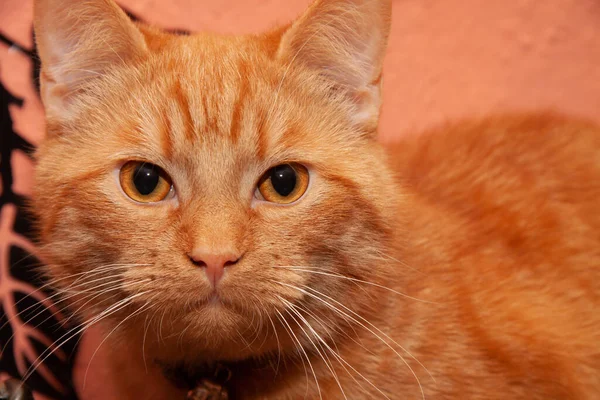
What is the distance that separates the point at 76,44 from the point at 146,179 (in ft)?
1.16

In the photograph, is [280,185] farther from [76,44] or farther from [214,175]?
[76,44]

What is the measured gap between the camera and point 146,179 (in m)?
1.14

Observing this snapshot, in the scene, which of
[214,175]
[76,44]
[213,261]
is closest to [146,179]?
[214,175]

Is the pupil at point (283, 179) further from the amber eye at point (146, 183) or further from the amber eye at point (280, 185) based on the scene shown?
the amber eye at point (146, 183)

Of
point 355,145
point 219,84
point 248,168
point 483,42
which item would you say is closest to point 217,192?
point 248,168

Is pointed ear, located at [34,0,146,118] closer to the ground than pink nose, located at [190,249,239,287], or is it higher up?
higher up

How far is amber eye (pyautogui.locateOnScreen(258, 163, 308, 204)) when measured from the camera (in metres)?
1.17

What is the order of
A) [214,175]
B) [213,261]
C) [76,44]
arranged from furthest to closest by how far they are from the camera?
1. [76,44]
2. [214,175]
3. [213,261]

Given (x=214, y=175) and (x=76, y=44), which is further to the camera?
(x=76, y=44)

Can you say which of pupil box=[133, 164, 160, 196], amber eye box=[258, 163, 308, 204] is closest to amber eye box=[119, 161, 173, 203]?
pupil box=[133, 164, 160, 196]

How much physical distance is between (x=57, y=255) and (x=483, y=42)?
1716 mm

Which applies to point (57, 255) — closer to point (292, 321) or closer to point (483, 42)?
point (292, 321)

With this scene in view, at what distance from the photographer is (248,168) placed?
44.9 inches

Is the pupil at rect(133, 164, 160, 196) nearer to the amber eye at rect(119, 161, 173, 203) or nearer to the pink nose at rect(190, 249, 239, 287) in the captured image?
the amber eye at rect(119, 161, 173, 203)
